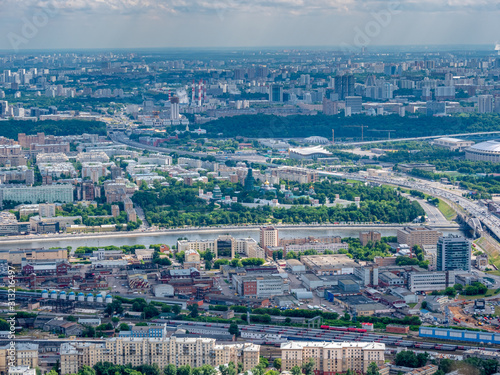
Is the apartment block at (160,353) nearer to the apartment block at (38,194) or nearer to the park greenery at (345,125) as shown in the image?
the apartment block at (38,194)

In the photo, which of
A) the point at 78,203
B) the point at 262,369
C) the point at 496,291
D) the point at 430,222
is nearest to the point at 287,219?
the point at 430,222

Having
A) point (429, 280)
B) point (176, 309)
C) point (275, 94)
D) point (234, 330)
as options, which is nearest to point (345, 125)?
point (275, 94)

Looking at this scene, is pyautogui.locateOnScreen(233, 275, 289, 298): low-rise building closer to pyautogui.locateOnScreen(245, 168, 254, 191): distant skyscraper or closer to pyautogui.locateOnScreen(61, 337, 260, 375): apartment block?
pyautogui.locateOnScreen(61, 337, 260, 375): apartment block

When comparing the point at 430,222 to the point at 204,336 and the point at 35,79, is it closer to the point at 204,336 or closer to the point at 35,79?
the point at 204,336

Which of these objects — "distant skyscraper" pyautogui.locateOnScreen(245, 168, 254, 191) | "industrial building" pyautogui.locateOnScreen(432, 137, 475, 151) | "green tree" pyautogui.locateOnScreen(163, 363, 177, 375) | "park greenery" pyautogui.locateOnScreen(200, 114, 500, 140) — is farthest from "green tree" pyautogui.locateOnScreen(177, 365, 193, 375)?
"park greenery" pyautogui.locateOnScreen(200, 114, 500, 140)

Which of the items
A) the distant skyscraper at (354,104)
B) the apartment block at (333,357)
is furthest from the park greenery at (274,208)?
the distant skyscraper at (354,104)
